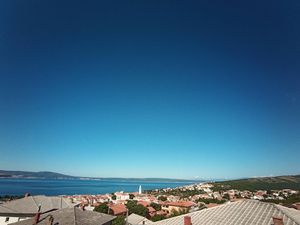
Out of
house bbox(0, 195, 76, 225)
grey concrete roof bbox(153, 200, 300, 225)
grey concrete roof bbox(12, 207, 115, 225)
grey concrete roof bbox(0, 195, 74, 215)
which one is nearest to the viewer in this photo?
grey concrete roof bbox(153, 200, 300, 225)

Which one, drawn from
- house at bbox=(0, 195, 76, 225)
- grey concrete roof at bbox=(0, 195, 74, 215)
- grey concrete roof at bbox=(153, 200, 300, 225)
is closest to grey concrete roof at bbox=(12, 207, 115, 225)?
house at bbox=(0, 195, 76, 225)

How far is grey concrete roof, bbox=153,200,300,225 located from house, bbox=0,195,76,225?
2385cm

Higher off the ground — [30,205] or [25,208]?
[30,205]

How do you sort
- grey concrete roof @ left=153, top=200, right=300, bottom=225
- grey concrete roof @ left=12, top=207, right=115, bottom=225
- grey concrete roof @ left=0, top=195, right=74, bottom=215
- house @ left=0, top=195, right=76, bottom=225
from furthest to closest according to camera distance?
grey concrete roof @ left=0, top=195, right=74, bottom=215
house @ left=0, top=195, right=76, bottom=225
grey concrete roof @ left=12, top=207, right=115, bottom=225
grey concrete roof @ left=153, top=200, right=300, bottom=225

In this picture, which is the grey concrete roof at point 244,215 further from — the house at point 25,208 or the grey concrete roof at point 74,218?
the house at point 25,208

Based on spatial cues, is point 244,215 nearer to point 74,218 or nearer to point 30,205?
point 74,218

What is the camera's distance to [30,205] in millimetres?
38406

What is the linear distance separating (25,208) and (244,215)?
3227cm

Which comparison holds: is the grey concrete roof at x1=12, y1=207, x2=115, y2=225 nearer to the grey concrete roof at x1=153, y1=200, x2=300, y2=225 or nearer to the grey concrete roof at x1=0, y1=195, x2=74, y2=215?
the grey concrete roof at x1=153, y1=200, x2=300, y2=225

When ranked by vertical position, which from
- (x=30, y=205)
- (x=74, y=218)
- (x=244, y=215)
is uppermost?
(x=30, y=205)

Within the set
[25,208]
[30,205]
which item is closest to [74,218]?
[25,208]

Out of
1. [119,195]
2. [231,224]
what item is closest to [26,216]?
[231,224]

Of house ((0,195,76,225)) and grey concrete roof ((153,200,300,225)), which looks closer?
grey concrete roof ((153,200,300,225))

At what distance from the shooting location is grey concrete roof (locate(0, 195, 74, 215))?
36.0 meters
